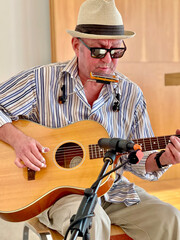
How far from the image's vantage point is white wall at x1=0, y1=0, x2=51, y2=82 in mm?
2707

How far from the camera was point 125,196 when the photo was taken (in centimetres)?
187

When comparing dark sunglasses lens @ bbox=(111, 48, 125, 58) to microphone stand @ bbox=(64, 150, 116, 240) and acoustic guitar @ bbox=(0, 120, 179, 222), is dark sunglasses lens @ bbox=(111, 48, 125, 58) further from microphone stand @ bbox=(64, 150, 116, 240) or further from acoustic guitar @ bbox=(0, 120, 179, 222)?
microphone stand @ bbox=(64, 150, 116, 240)

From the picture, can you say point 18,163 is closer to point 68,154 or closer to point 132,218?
point 68,154

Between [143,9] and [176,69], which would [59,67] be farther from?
[176,69]

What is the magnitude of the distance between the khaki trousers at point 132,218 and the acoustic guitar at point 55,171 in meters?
0.07

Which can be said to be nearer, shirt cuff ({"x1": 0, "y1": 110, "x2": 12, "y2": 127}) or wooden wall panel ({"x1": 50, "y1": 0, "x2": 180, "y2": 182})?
shirt cuff ({"x1": 0, "y1": 110, "x2": 12, "y2": 127})

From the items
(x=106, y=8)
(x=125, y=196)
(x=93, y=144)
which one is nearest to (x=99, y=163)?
(x=93, y=144)

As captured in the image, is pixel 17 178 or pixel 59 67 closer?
pixel 17 178

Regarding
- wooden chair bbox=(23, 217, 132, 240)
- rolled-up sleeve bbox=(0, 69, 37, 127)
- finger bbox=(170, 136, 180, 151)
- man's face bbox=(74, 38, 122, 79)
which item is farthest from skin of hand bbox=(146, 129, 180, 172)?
rolled-up sleeve bbox=(0, 69, 37, 127)

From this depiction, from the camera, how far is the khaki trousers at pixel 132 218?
163 centimetres

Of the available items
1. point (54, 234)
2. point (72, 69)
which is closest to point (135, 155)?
point (54, 234)

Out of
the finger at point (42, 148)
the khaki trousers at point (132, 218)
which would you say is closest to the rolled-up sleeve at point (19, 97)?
the finger at point (42, 148)

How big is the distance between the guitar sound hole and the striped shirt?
0.16 meters

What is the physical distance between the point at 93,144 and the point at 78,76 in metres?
0.42
